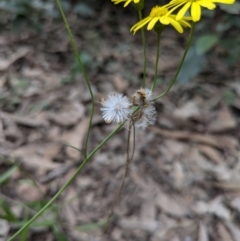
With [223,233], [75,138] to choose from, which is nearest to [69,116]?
[75,138]

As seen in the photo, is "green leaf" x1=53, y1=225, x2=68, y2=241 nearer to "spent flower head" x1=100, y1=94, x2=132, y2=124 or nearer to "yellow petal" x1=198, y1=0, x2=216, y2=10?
"spent flower head" x1=100, y1=94, x2=132, y2=124

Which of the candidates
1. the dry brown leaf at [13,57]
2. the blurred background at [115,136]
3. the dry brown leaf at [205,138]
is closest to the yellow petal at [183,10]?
the blurred background at [115,136]

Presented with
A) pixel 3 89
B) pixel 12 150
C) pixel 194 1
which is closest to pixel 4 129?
pixel 12 150

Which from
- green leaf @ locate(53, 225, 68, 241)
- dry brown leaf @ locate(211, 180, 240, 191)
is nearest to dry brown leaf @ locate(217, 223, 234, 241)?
dry brown leaf @ locate(211, 180, 240, 191)

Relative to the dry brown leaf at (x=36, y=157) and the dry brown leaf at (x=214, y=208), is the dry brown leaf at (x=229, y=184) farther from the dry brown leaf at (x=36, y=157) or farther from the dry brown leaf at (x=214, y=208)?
the dry brown leaf at (x=36, y=157)

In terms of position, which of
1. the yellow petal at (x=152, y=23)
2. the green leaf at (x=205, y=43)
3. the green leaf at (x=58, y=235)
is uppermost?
the yellow petal at (x=152, y=23)

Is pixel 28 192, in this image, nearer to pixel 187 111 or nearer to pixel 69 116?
pixel 69 116
